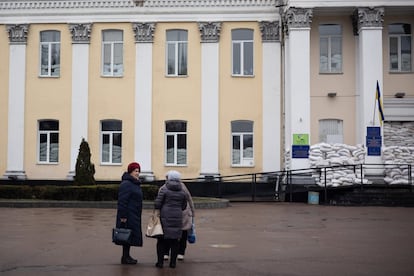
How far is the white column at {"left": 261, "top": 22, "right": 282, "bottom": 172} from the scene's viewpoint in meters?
29.5

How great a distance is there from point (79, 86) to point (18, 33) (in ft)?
13.4

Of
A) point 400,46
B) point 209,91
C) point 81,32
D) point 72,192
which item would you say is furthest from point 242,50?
point 72,192

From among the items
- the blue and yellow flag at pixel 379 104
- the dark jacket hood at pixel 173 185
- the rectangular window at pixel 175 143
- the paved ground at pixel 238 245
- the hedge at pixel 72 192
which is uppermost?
the blue and yellow flag at pixel 379 104

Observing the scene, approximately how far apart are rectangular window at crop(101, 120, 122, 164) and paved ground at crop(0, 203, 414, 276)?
10223mm

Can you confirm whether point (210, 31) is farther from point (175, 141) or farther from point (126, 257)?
point (126, 257)

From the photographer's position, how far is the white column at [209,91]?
97.9 ft

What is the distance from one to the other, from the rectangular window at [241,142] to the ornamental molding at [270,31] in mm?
4098

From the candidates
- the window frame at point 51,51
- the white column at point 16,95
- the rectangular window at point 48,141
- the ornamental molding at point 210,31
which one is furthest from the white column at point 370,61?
the white column at point 16,95

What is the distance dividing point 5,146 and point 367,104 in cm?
1756

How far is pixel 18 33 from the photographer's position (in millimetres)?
30969

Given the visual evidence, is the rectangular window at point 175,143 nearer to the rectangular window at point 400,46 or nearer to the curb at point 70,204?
the curb at point 70,204

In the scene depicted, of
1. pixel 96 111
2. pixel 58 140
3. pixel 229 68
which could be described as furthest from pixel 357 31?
pixel 58 140

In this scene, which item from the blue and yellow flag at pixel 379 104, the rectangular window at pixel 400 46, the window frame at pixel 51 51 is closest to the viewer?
the blue and yellow flag at pixel 379 104

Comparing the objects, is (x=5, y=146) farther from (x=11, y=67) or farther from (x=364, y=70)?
(x=364, y=70)
